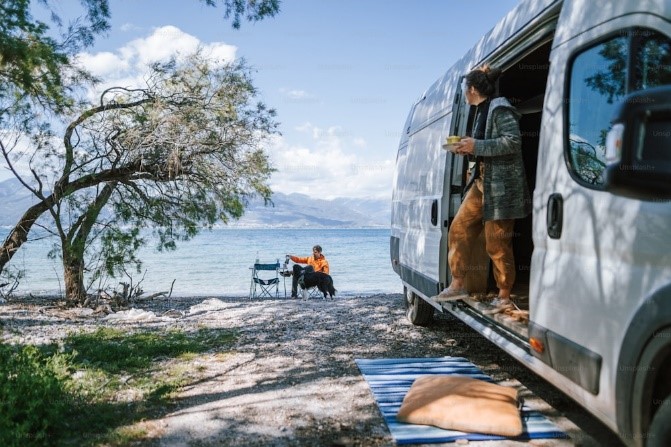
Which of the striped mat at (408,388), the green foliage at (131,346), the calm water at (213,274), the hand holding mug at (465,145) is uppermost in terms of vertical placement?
the hand holding mug at (465,145)

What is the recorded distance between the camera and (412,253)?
674 centimetres

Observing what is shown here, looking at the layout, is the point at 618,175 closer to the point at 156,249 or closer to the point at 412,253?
the point at 412,253

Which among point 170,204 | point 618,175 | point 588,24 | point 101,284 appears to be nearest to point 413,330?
point 588,24

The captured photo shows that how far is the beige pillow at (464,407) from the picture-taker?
12.1 ft

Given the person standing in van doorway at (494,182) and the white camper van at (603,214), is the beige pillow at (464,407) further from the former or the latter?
the person standing in van doorway at (494,182)

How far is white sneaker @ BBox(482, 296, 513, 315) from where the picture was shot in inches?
176

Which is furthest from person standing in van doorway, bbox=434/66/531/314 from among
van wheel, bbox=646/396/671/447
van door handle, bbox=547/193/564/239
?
van wheel, bbox=646/396/671/447

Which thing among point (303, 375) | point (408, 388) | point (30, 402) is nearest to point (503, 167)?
point (408, 388)

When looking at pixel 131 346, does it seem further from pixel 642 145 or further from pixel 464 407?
pixel 642 145

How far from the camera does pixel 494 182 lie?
4.34 meters

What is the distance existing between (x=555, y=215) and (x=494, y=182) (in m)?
1.19

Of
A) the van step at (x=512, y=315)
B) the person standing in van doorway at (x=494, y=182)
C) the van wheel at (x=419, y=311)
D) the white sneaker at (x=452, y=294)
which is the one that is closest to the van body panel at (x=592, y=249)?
the van step at (x=512, y=315)

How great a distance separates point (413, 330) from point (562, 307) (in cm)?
461

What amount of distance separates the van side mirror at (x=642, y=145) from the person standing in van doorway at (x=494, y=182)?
7.49 feet
